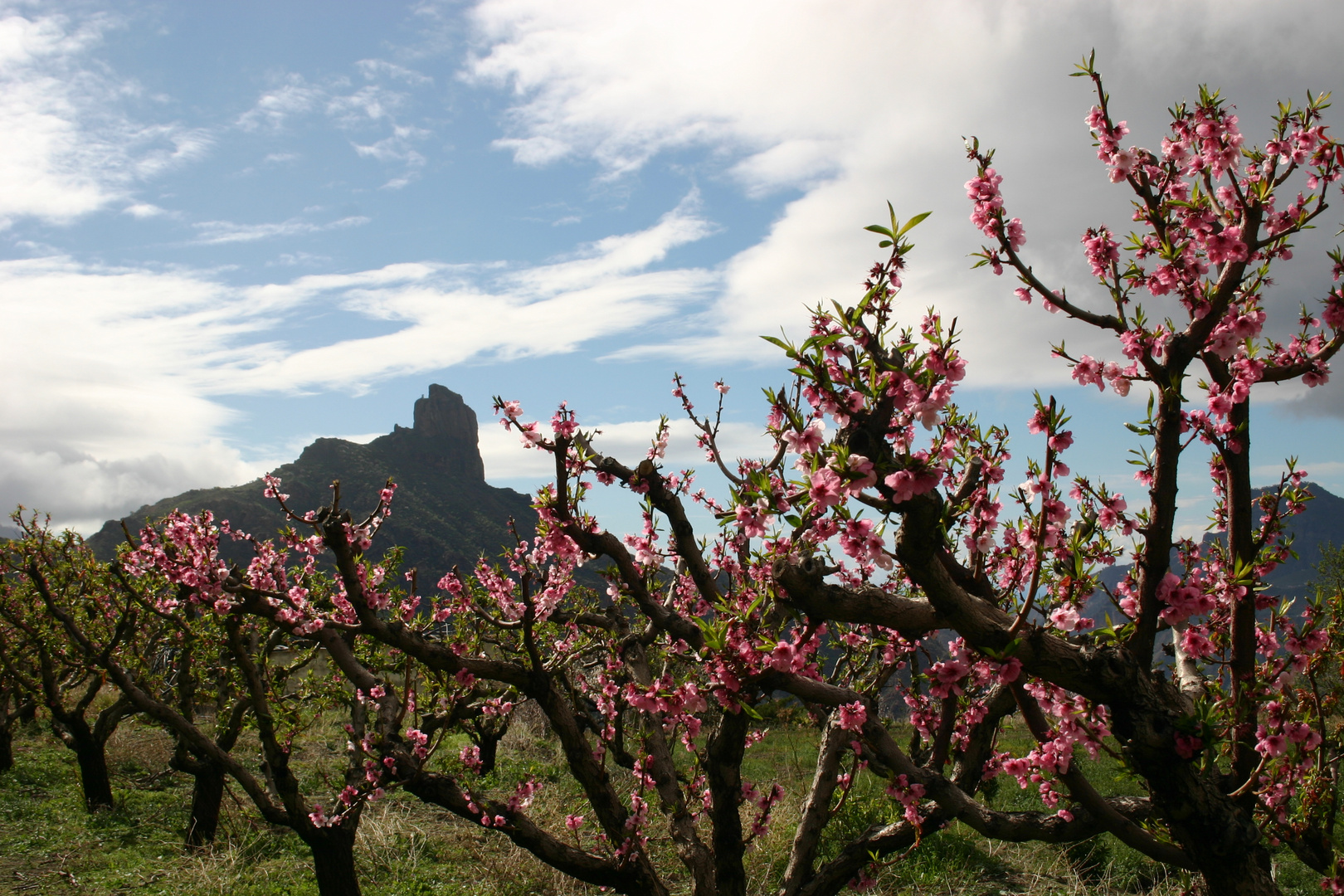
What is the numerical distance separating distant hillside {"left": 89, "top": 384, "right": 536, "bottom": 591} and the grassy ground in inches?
2227

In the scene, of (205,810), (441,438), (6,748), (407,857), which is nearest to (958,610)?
(407,857)

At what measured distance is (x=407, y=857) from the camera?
28.6ft

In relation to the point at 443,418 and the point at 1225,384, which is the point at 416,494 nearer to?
the point at 443,418

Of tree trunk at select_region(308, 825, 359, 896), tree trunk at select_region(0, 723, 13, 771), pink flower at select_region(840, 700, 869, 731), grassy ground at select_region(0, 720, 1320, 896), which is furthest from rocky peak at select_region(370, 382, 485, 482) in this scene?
pink flower at select_region(840, 700, 869, 731)

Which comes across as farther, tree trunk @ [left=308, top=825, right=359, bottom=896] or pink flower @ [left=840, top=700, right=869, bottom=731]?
tree trunk @ [left=308, top=825, right=359, bottom=896]

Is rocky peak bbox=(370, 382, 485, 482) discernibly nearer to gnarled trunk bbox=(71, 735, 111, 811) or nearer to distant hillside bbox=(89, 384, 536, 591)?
distant hillside bbox=(89, 384, 536, 591)

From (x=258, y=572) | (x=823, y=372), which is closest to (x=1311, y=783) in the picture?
(x=823, y=372)

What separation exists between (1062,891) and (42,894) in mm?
10316

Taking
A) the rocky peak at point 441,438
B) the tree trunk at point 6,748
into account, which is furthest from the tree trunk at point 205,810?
the rocky peak at point 441,438

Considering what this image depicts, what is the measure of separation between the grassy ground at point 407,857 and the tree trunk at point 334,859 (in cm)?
244

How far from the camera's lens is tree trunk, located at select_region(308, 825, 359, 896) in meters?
5.53

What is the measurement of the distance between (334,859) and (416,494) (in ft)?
308

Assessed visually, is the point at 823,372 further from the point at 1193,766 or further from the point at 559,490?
the point at 1193,766

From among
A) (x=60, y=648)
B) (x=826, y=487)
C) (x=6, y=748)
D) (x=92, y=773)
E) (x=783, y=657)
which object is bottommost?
(x=6, y=748)
